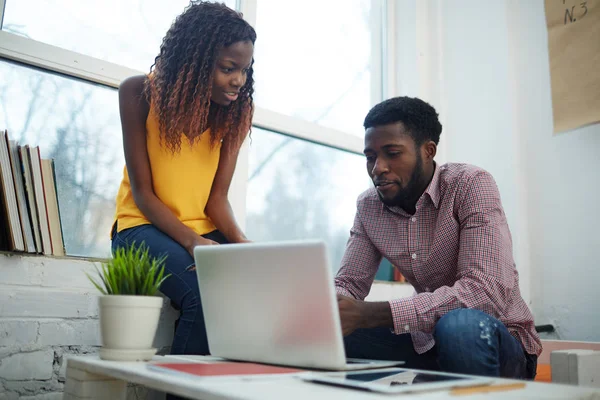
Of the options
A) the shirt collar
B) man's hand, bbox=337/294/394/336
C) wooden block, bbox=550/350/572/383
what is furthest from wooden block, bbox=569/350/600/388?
the shirt collar

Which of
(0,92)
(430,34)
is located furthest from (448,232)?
(430,34)

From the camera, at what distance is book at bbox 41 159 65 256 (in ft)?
4.76

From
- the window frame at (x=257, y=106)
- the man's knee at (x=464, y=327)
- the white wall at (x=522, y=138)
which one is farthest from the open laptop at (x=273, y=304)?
the white wall at (x=522, y=138)

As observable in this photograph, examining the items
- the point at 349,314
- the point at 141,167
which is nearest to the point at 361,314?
the point at 349,314

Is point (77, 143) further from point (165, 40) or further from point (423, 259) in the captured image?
point (423, 259)

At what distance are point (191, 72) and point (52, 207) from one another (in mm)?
511

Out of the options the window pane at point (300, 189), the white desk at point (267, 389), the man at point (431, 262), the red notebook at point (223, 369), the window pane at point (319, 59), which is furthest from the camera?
the window pane at point (319, 59)

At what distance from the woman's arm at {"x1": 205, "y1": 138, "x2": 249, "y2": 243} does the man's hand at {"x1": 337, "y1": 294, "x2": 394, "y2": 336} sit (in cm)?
55

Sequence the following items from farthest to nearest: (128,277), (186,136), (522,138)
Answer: (522,138)
(186,136)
(128,277)

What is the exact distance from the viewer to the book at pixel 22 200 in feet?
4.52

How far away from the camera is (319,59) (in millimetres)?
2404

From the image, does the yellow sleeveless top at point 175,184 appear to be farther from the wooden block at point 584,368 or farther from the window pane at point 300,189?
the wooden block at point 584,368

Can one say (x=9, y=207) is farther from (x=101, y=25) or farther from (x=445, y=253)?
(x=445, y=253)

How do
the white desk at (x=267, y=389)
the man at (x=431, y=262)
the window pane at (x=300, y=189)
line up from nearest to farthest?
the white desk at (x=267, y=389)
the man at (x=431, y=262)
the window pane at (x=300, y=189)
